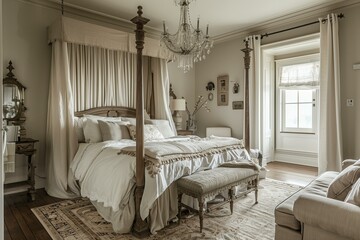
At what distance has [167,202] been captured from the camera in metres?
2.45

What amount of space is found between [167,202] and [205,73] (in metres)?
4.10

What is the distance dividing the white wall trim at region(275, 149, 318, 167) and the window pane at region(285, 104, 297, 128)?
2.08 feet

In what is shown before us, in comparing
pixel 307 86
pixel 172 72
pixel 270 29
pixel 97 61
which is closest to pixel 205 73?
pixel 172 72

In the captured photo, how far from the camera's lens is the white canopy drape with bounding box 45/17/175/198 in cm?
332

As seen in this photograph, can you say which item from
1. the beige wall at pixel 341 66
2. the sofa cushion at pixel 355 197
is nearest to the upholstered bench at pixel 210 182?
the sofa cushion at pixel 355 197

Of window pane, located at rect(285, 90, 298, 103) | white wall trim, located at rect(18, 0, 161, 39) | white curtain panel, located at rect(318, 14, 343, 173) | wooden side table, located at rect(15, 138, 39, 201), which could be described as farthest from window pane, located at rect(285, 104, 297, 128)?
wooden side table, located at rect(15, 138, 39, 201)

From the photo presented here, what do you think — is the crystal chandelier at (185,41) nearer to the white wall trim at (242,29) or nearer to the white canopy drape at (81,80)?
the white canopy drape at (81,80)

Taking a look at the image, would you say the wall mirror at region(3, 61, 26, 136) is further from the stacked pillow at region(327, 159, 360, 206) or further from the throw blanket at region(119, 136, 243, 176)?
the stacked pillow at region(327, 159, 360, 206)

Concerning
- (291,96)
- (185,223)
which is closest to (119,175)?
(185,223)

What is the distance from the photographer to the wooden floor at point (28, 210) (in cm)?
228

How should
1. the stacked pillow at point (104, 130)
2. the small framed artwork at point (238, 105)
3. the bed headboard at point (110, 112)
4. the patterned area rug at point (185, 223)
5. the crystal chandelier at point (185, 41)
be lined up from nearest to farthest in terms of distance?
the patterned area rug at point (185, 223)
the crystal chandelier at point (185, 41)
the stacked pillow at point (104, 130)
the bed headboard at point (110, 112)
the small framed artwork at point (238, 105)

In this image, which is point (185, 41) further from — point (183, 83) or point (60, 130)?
point (183, 83)

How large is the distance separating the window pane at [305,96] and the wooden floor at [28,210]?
1607mm

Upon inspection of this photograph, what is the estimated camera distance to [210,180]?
236 centimetres
